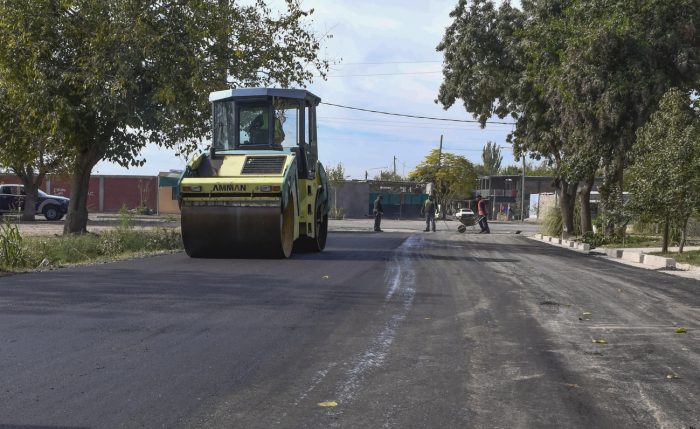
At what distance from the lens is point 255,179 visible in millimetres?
14727

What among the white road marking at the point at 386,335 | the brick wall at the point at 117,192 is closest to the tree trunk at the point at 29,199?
the brick wall at the point at 117,192

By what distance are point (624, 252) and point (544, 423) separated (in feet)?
60.0

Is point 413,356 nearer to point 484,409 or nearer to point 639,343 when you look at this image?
point 484,409

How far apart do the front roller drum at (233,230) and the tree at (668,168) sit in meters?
9.87

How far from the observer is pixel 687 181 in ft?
61.5

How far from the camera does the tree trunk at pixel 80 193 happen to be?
24172 mm

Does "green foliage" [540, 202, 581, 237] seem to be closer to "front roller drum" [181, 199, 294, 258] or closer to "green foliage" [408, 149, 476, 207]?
"front roller drum" [181, 199, 294, 258]

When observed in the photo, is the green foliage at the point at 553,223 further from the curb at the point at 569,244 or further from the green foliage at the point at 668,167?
the green foliage at the point at 668,167

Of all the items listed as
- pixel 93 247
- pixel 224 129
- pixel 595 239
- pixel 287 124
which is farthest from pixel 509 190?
pixel 93 247

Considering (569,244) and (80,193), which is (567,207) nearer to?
(569,244)

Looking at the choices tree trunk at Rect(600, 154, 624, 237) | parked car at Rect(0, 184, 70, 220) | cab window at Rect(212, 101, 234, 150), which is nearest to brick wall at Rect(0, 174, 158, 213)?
parked car at Rect(0, 184, 70, 220)

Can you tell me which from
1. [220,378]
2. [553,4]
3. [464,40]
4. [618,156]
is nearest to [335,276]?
[220,378]

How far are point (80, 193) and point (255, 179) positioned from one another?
1206cm

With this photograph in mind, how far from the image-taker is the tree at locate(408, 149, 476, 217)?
262 feet
